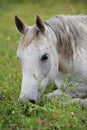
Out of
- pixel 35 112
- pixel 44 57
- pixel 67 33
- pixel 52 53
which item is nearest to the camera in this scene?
pixel 35 112

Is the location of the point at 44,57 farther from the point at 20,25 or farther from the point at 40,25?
the point at 20,25

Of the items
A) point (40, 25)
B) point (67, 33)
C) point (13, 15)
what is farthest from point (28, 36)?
point (13, 15)

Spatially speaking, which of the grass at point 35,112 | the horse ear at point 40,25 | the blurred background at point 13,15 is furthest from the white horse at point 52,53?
the blurred background at point 13,15

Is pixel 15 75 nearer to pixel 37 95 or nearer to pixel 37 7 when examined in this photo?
pixel 37 95

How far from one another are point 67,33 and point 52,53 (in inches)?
15.1

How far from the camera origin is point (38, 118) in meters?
4.70

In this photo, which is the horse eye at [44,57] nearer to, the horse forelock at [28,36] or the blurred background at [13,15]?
the horse forelock at [28,36]

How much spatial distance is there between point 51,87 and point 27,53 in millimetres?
1416

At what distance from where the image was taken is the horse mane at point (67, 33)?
5.39m

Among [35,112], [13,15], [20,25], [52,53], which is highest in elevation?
[20,25]

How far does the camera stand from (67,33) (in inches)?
215

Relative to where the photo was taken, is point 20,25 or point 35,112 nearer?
point 35,112

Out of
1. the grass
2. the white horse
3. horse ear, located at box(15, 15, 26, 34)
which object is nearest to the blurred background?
the grass

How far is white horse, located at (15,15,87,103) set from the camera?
16.1ft
